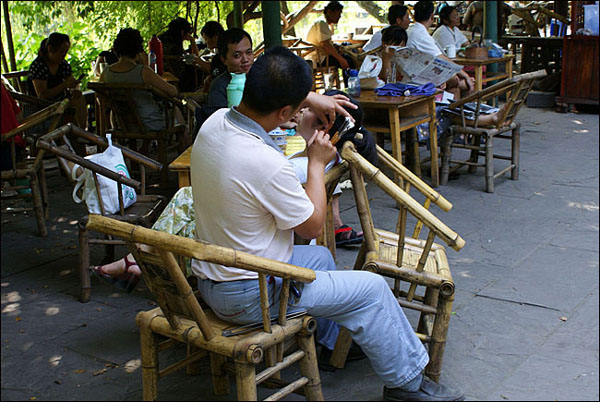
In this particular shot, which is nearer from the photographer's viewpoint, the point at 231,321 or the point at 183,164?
the point at 231,321

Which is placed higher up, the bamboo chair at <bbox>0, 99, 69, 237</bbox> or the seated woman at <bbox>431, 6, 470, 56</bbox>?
the seated woman at <bbox>431, 6, 470, 56</bbox>

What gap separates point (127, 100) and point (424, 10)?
3.11m

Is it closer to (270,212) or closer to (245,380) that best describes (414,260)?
(270,212)

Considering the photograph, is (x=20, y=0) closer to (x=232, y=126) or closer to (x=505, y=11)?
(x=505, y=11)

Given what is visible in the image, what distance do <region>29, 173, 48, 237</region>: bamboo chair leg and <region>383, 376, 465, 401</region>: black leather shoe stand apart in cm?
301

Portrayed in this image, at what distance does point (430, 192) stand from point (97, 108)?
198 inches

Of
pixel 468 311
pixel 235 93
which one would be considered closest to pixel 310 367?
pixel 468 311

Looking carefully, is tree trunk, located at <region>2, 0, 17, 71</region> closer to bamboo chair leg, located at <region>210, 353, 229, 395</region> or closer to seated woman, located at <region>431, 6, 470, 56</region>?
seated woman, located at <region>431, 6, 470, 56</region>

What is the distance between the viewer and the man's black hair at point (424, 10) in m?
7.00

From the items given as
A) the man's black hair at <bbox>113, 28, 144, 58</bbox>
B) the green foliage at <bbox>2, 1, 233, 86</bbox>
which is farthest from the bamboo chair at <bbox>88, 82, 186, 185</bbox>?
the green foliage at <bbox>2, 1, 233, 86</bbox>

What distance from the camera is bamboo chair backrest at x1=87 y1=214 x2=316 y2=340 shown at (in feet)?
6.82

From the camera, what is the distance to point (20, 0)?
10.2 m

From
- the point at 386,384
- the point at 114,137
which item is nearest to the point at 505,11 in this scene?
the point at 114,137

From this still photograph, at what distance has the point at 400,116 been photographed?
5602mm
